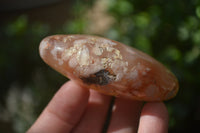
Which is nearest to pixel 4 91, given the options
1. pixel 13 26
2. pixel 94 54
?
pixel 13 26

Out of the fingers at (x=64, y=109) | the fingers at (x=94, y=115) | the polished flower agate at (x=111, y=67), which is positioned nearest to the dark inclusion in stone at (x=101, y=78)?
the polished flower agate at (x=111, y=67)

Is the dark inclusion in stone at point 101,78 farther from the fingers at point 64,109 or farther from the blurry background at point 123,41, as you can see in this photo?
the blurry background at point 123,41

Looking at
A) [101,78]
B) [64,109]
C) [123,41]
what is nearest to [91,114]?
[64,109]

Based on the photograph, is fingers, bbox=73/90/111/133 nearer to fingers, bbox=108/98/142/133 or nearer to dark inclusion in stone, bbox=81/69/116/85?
fingers, bbox=108/98/142/133

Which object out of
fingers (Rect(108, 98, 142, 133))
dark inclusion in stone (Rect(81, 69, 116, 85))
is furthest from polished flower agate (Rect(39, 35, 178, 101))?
fingers (Rect(108, 98, 142, 133))

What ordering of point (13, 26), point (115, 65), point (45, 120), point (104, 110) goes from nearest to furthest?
point (115, 65)
point (45, 120)
point (104, 110)
point (13, 26)

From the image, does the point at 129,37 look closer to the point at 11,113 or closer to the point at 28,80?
the point at 28,80

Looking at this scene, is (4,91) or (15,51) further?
(4,91)
